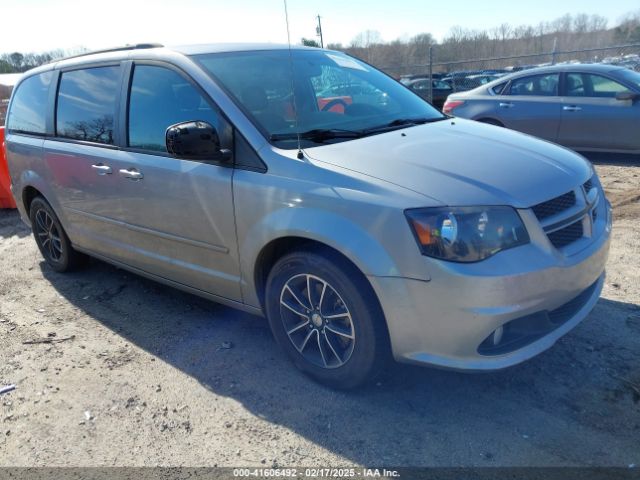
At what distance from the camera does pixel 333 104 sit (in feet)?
12.1

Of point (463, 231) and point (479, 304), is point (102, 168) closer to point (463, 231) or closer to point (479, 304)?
point (463, 231)

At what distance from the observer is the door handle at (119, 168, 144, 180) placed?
373 cm

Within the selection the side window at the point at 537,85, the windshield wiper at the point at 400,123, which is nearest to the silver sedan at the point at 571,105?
the side window at the point at 537,85

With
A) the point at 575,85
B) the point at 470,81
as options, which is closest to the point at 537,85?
the point at 575,85

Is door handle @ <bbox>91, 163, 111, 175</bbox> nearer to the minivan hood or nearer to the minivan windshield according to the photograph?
the minivan windshield

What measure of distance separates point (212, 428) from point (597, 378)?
210 cm

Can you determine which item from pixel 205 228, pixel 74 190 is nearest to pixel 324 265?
pixel 205 228

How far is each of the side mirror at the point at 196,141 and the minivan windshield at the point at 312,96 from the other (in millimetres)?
255

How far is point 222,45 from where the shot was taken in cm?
396

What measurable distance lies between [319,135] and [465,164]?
33.7 inches

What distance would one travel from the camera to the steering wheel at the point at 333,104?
11.8ft

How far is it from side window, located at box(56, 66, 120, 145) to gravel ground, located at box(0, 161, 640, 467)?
1471 millimetres

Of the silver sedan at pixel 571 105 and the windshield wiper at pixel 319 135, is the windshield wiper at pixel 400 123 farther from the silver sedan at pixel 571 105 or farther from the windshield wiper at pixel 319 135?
the silver sedan at pixel 571 105

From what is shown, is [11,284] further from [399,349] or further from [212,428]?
[399,349]
